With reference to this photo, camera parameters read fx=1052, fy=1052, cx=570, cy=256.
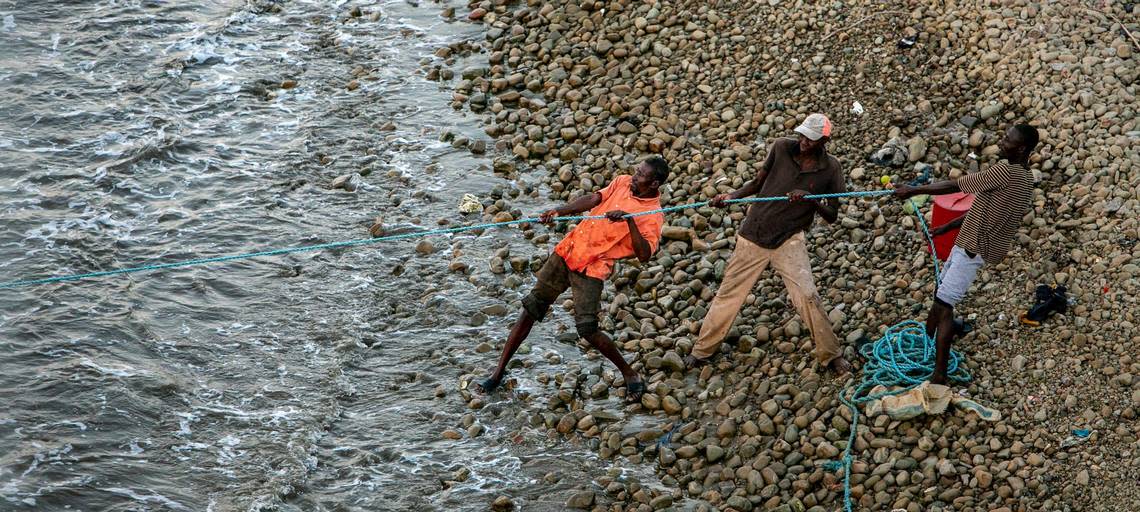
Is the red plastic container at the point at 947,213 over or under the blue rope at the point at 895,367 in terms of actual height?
over

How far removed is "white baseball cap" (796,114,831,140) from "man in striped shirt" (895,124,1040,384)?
0.56 meters

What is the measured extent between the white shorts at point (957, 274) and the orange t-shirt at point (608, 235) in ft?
5.51

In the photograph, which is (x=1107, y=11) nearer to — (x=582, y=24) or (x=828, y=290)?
(x=828, y=290)

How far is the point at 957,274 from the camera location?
593 centimetres

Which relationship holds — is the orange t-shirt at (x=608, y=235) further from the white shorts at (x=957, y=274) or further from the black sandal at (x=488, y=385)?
the white shorts at (x=957, y=274)

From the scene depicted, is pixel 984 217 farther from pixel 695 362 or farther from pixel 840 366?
pixel 695 362

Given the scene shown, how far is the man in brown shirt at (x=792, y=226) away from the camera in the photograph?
6172 millimetres

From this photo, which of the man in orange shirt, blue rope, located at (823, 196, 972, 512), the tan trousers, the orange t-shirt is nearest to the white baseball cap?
the tan trousers

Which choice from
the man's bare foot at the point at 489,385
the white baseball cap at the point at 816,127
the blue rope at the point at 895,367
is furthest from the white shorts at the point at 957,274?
the man's bare foot at the point at 489,385

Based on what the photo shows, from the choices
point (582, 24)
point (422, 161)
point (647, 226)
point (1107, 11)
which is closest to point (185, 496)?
point (647, 226)

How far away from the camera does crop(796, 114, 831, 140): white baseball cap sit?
5895 millimetres

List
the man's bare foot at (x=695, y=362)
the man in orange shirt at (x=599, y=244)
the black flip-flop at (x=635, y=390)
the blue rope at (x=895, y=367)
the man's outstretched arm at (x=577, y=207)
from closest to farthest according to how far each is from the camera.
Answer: the blue rope at (x=895, y=367), the man in orange shirt at (x=599, y=244), the man's outstretched arm at (x=577, y=207), the black flip-flop at (x=635, y=390), the man's bare foot at (x=695, y=362)

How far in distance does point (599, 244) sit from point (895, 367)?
1901 mm

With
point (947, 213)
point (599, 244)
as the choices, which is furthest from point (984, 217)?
point (599, 244)
